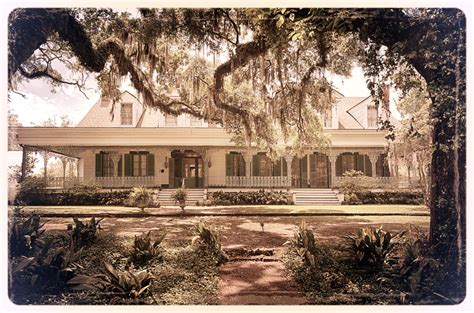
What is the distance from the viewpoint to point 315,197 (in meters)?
5.39

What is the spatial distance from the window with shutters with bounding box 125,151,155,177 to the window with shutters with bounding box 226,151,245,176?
1.49 metres

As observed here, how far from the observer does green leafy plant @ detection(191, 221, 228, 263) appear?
16.1ft

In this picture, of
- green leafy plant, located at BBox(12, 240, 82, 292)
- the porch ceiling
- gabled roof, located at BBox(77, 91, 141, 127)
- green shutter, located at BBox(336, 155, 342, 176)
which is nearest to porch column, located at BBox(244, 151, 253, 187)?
the porch ceiling

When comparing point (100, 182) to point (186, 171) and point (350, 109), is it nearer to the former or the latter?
point (186, 171)

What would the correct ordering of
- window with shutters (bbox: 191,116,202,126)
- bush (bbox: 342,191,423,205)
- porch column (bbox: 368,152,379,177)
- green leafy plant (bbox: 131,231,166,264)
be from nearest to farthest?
green leafy plant (bbox: 131,231,166,264) → bush (bbox: 342,191,423,205) → porch column (bbox: 368,152,379,177) → window with shutters (bbox: 191,116,202,126)

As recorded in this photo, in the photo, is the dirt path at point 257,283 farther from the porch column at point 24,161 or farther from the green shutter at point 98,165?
the porch column at point 24,161

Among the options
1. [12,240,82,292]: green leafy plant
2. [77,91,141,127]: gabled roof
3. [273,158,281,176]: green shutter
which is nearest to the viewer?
[12,240,82,292]: green leafy plant

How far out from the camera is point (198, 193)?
554 cm

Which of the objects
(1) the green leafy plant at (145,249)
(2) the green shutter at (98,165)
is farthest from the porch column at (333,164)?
(2) the green shutter at (98,165)

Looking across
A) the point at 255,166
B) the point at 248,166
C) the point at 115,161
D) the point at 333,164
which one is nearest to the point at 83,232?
the point at 115,161

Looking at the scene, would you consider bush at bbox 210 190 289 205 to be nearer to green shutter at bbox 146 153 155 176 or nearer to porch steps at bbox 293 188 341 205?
porch steps at bbox 293 188 341 205

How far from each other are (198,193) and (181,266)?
1.30 meters

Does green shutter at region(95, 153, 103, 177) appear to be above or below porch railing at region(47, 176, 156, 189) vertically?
above

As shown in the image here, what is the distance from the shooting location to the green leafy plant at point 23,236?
15.0ft
